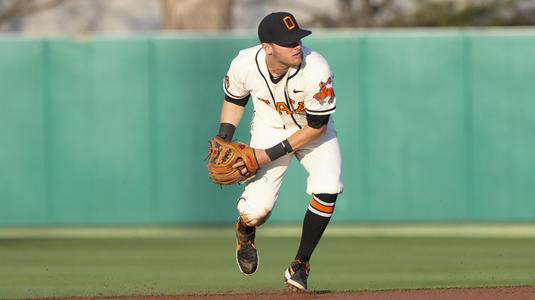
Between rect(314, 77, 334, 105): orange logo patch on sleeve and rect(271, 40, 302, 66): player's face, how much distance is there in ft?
0.70

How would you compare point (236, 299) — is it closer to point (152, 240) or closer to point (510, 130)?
point (152, 240)

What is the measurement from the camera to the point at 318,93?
298 inches

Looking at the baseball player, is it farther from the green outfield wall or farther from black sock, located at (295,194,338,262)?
the green outfield wall

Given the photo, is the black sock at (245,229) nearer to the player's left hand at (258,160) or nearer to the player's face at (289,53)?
the player's left hand at (258,160)

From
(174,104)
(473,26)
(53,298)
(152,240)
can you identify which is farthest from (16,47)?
(473,26)

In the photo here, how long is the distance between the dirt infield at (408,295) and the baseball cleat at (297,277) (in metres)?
0.06

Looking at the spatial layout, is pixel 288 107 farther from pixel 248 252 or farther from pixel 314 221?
pixel 248 252

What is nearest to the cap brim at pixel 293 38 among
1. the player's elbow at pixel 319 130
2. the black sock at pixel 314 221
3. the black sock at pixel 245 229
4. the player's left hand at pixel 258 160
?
the player's elbow at pixel 319 130

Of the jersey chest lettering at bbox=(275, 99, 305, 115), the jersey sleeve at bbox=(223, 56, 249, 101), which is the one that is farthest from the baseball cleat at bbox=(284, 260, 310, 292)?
the jersey sleeve at bbox=(223, 56, 249, 101)

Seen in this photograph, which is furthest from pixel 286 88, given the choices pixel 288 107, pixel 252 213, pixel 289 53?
pixel 252 213

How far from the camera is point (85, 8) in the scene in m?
19.5

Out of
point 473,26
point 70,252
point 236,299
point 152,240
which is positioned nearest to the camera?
Result: point 236,299

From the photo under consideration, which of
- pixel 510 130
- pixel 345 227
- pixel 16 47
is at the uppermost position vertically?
pixel 16 47

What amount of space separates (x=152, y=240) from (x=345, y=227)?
2.21 m
